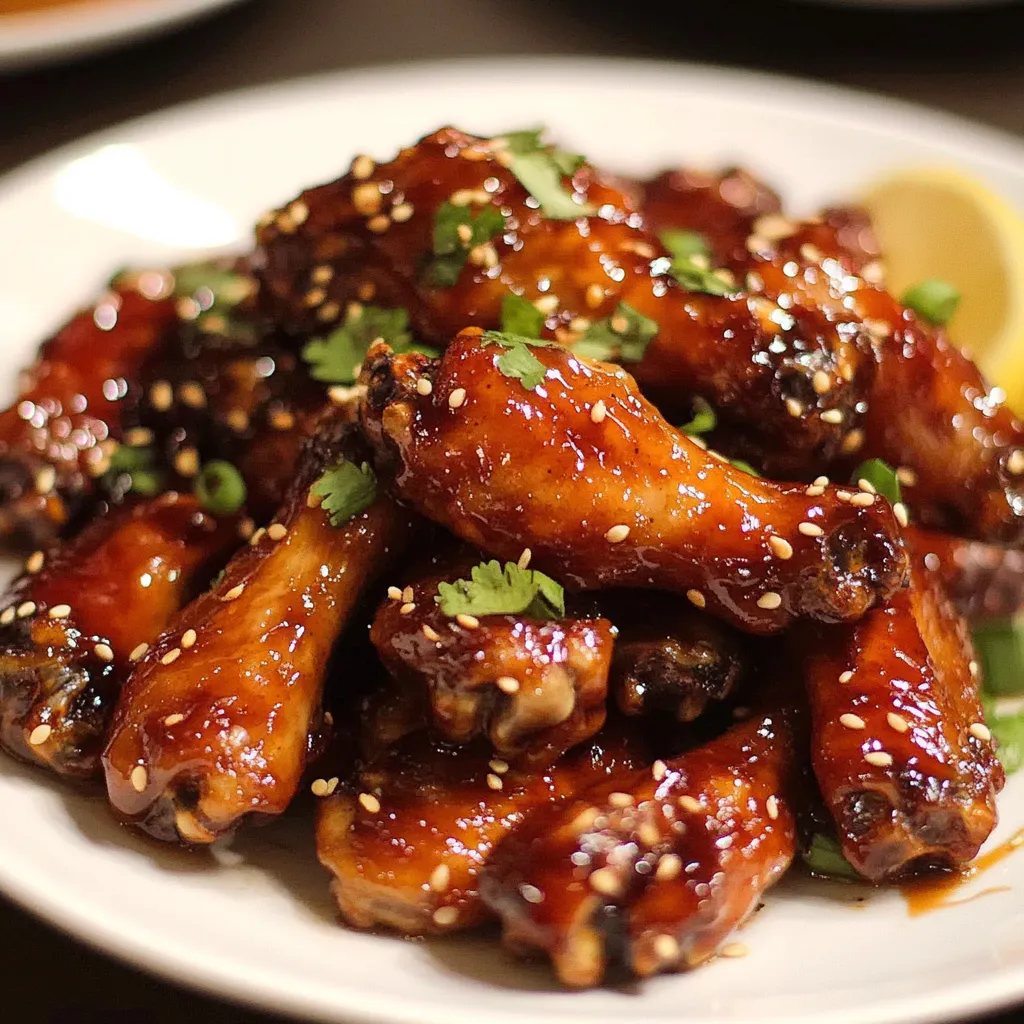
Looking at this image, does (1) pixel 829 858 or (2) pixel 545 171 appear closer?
(1) pixel 829 858

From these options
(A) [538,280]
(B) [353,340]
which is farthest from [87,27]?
(A) [538,280]

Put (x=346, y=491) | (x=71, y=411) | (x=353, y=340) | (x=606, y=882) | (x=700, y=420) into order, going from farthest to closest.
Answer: (x=71, y=411), (x=353, y=340), (x=700, y=420), (x=346, y=491), (x=606, y=882)

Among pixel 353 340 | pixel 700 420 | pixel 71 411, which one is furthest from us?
pixel 71 411

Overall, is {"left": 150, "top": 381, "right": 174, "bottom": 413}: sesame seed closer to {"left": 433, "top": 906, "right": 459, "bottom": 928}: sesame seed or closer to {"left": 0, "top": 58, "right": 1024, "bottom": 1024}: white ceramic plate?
{"left": 0, "top": 58, "right": 1024, "bottom": 1024}: white ceramic plate

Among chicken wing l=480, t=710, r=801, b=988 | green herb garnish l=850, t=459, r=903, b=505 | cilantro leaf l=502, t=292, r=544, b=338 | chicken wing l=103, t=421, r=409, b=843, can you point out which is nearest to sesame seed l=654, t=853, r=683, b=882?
chicken wing l=480, t=710, r=801, b=988

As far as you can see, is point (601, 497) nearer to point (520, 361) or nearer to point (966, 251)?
point (520, 361)
